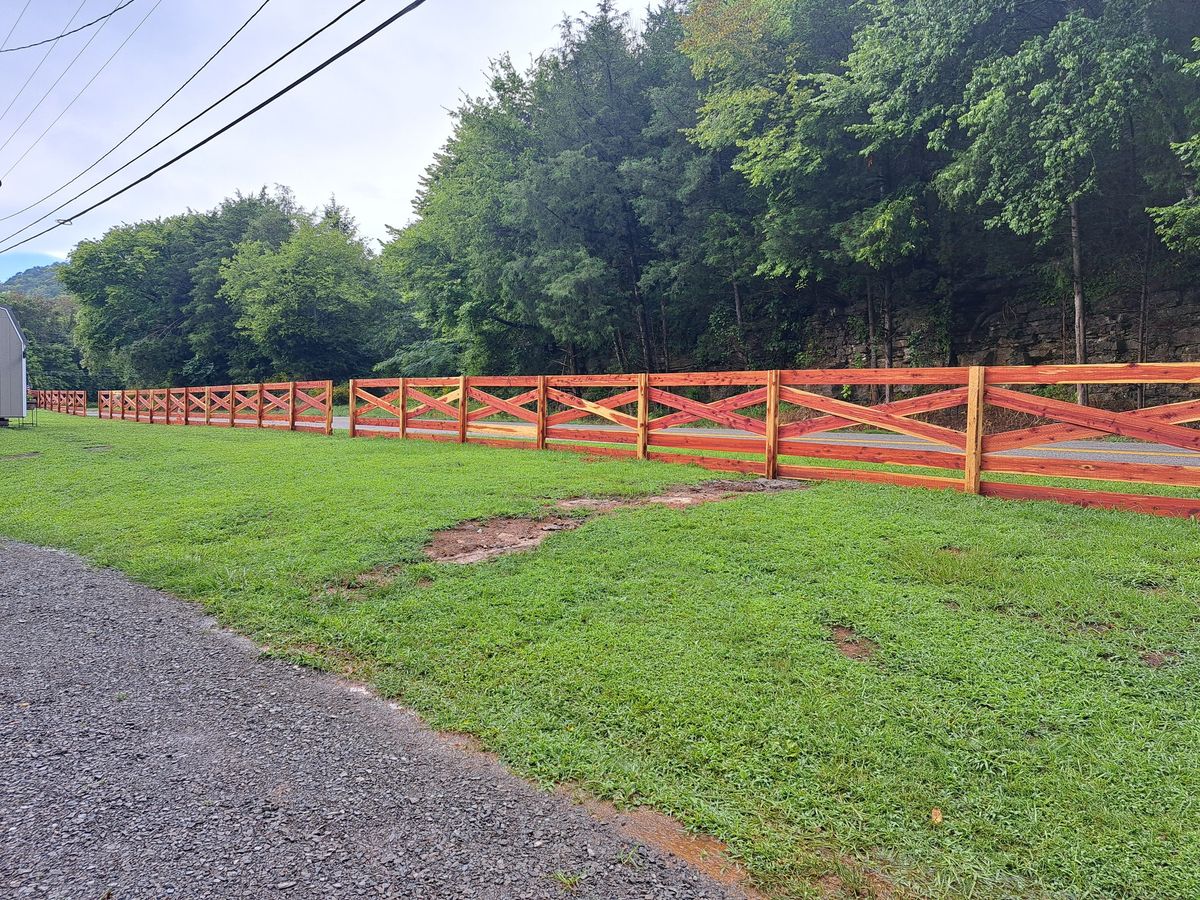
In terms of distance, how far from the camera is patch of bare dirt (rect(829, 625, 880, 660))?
2.88 m

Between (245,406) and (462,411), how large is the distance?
10.7 meters

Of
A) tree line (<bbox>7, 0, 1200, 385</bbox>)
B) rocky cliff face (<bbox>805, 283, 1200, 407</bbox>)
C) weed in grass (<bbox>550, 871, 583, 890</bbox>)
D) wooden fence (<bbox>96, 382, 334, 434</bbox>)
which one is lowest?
weed in grass (<bbox>550, 871, 583, 890</bbox>)

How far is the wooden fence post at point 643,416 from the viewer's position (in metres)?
8.77

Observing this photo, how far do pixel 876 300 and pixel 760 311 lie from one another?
13.5 feet

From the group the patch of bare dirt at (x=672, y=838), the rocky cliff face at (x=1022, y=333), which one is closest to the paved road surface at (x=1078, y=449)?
the rocky cliff face at (x=1022, y=333)

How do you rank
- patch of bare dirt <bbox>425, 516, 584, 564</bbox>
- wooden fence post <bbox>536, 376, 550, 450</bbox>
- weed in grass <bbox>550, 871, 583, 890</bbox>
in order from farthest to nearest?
wooden fence post <bbox>536, 376, 550, 450</bbox> → patch of bare dirt <bbox>425, 516, 584, 564</bbox> → weed in grass <bbox>550, 871, 583, 890</bbox>

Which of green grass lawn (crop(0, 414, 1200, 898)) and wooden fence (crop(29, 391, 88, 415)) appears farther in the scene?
wooden fence (crop(29, 391, 88, 415))

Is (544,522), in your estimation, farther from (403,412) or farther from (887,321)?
(887,321)

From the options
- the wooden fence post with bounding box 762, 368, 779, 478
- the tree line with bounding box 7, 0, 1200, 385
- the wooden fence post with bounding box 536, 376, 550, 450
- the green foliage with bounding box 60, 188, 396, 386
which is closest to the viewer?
the wooden fence post with bounding box 762, 368, 779, 478

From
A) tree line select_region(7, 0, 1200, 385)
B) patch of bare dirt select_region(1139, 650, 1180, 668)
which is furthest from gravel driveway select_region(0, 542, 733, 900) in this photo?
tree line select_region(7, 0, 1200, 385)

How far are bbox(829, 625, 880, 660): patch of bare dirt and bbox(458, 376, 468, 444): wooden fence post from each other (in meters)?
9.52

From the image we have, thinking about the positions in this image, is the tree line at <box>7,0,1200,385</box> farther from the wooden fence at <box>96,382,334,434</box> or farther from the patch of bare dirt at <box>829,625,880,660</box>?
the patch of bare dirt at <box>829,625,880,660</box>

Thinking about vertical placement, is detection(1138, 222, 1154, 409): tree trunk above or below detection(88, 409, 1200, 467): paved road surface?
above

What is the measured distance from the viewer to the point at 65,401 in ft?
114
